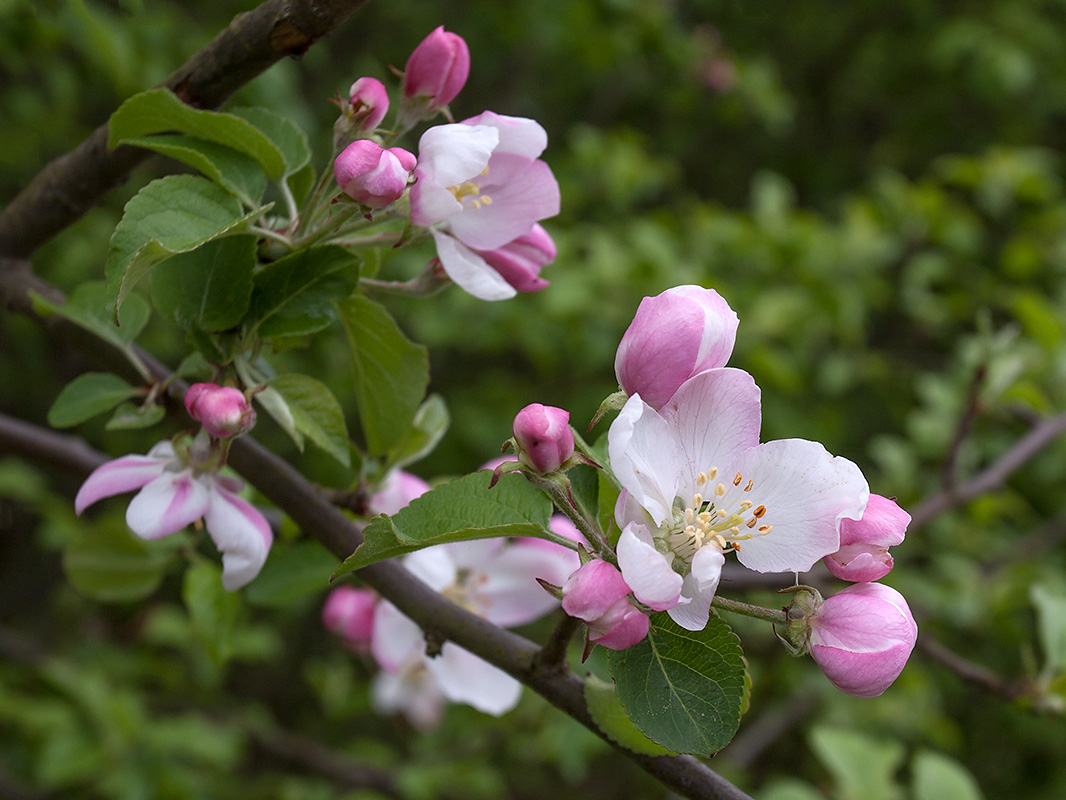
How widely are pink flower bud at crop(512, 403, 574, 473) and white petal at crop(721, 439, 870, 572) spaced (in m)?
0.12

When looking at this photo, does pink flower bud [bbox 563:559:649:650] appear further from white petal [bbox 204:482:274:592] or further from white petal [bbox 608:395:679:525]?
white petal [bbox 204:482:274:592]

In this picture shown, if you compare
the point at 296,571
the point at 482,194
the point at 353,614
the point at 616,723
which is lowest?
the point at 353,614

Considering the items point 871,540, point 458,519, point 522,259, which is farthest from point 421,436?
point 871,540

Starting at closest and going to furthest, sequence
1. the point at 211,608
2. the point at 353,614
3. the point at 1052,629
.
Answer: the point at 211,608 < the point at 353,614 < the point at 1052,629

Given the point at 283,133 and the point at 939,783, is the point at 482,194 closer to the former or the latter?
the point at 283,133

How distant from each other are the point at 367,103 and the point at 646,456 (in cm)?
32

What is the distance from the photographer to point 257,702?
339 cm

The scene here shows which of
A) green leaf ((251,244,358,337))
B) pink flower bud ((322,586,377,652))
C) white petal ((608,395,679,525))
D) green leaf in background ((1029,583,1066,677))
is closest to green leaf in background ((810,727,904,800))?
green leaf in background ((1029,583,1066,677))

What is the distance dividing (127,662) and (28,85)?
1.72 m

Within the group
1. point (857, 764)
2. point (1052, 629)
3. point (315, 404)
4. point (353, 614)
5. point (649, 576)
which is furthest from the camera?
point (857, 764)

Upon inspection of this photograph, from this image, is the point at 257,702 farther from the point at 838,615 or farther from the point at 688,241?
the point at 838,615

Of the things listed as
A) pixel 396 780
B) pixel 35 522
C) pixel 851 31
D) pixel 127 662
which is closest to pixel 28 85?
pixel 35 522

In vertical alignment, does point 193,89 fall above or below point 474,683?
above

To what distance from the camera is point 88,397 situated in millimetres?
740
